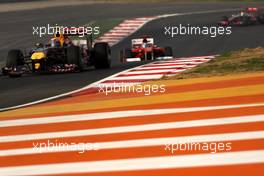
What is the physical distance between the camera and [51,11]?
5375 centimetres

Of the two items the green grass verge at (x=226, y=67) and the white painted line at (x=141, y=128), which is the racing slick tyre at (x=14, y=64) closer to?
the green grass verge at (x=226, y=67)

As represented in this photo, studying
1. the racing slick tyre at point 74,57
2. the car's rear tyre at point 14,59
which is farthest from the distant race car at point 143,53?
the car's rear tyre at point 14,59

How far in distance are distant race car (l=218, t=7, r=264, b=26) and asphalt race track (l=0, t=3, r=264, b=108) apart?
2.34 ft

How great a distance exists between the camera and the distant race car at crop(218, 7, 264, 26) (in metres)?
41.5

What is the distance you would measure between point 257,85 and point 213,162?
15.5ft

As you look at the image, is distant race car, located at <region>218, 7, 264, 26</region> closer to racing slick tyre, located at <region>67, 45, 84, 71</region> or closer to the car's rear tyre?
racing slick tyre, located at <region>67, 45, 84, 71</region>

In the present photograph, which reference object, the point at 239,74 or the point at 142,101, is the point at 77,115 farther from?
the point at 239,74

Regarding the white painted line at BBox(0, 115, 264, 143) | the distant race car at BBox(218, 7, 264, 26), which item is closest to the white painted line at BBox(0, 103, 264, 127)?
the white painted line at BBox(0, 115, 264, 143)

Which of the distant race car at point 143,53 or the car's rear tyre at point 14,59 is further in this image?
the distant race car at point 143,53

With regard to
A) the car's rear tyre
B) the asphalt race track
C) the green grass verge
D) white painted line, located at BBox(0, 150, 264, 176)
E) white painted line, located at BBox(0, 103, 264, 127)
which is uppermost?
white painted line, located at BBox(0, 150, 264, 176)

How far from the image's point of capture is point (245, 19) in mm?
41562

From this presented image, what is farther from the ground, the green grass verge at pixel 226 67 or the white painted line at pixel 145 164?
the white painted line at pixel 145 164

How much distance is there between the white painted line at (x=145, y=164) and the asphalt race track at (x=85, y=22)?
5092mm

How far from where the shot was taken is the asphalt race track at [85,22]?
14.4m
